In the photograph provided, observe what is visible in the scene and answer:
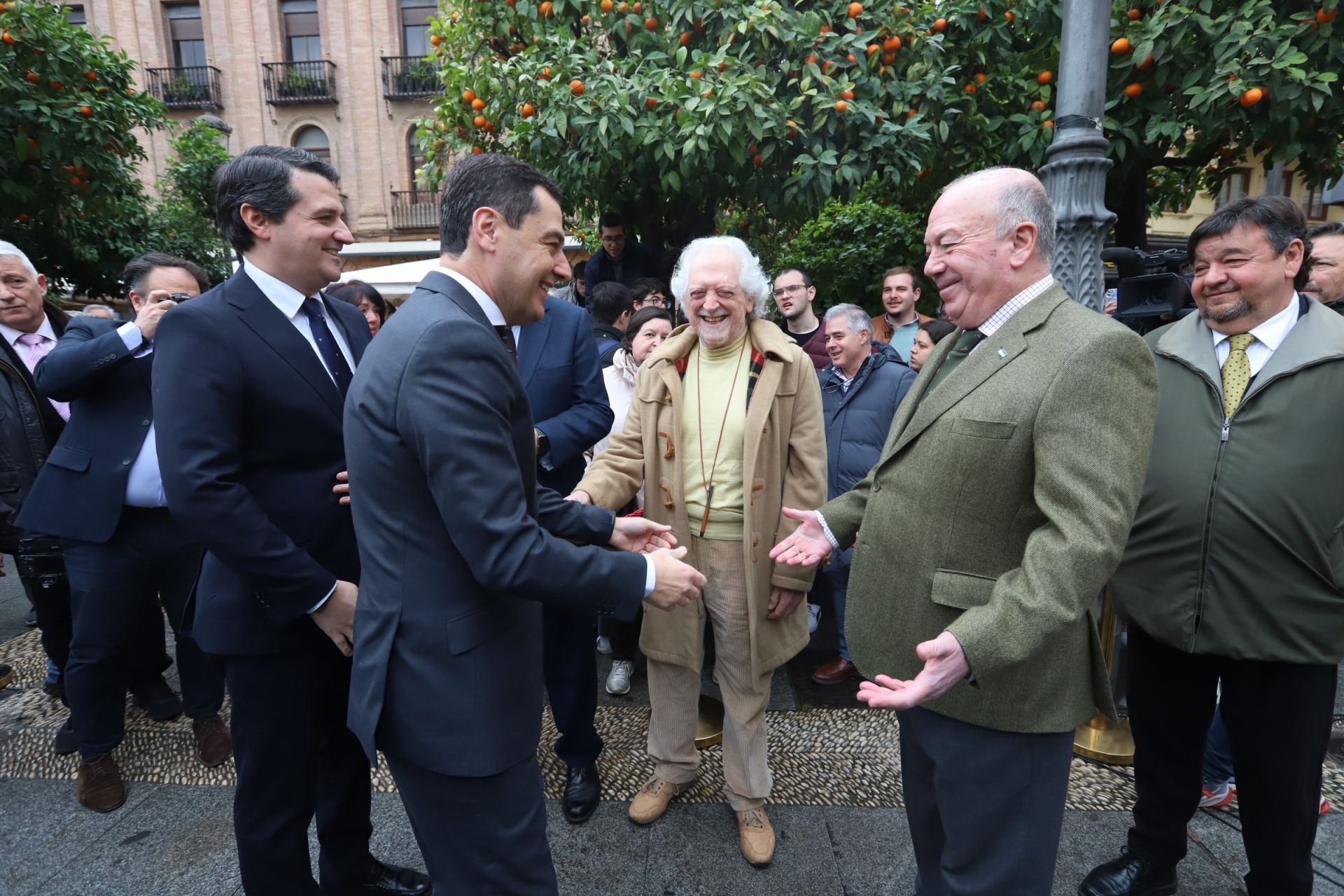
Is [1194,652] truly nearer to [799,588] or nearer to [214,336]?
[799,588]

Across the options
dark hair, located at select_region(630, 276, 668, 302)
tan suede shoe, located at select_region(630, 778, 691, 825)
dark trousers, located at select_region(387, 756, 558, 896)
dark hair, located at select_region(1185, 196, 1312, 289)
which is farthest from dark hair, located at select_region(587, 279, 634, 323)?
dark trousers, located at select_region(387, 756, 558, 896)

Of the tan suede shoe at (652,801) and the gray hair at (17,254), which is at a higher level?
the gray hair at (17,254)

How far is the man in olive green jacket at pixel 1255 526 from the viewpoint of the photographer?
76.5 inches

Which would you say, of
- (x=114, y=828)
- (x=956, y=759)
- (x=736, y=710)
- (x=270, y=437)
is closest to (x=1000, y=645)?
(x=956, y=759)

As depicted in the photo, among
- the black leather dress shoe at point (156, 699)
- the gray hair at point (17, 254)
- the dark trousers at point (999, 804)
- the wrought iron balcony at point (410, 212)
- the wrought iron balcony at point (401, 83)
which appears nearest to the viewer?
the dark trousers at point (999, 804)

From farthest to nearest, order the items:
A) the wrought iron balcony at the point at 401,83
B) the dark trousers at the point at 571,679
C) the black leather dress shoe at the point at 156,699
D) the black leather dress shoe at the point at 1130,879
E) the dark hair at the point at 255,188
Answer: the wrought iron balcony at the point at 401,83
the black leather dress shoe at the point at 156,699
the dark trousers at the point at 571,679
the black leather dress shoe at the point at 1130,879
the dark hair at the point at 255,188

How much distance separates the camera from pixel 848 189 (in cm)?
511

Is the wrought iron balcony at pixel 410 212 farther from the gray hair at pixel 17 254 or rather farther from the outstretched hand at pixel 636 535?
the outstretched hand at pixel 636 535

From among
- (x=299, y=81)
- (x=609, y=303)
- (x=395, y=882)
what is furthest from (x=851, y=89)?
(x=299, y=81)

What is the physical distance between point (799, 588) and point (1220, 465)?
1269 millimetres

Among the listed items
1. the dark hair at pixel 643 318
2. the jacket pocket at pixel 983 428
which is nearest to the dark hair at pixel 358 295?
the dark hair at pixel 643 318

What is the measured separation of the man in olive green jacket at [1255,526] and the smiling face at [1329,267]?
3.62ft

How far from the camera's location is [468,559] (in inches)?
58.3

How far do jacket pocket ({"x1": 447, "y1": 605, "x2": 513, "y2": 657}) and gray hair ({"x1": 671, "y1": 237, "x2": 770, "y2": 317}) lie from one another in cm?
144
